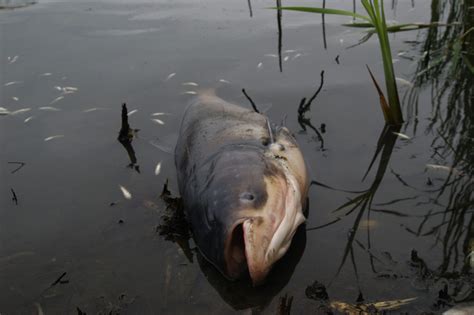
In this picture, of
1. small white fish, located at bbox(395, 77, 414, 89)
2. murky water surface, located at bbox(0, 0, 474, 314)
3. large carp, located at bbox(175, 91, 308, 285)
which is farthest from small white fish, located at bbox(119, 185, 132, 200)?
small white fish, located at bbox(395, 77, 414, 89)

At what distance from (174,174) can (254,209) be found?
5.29 ft

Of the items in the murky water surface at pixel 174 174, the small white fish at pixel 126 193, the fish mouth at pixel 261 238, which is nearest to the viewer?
the fish mouth at pixel 261 238

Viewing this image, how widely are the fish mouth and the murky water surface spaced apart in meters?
0.20

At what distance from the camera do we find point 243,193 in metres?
2.90

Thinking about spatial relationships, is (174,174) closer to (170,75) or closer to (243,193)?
(243,193)

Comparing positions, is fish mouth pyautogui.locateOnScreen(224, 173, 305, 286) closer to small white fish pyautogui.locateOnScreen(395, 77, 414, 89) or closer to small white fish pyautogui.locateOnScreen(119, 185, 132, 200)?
small white fish pyautogui.locateOnScreen(119, 185, 132, 200)

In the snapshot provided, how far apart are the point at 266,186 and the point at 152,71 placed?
400cm

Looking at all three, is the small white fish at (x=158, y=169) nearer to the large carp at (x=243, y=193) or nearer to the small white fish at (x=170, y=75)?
the large carp at (x=243, y=193)

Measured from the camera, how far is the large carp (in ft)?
8.82

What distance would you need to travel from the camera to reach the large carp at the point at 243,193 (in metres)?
2.69

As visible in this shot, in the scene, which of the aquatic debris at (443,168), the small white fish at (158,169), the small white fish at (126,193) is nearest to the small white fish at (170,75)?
the small white fish at (158,169)

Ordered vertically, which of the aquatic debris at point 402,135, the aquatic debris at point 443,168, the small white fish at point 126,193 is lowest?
the small white fish at point 126,193

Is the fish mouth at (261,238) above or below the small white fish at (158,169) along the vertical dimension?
above

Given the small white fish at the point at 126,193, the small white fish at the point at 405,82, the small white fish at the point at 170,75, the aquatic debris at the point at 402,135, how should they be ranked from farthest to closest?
the small white fish at the point at 170,75 → the small white fish at the point at 405,82 → the aquatic debris at the point at 402,135 → the small white fish at the point at 126,193
